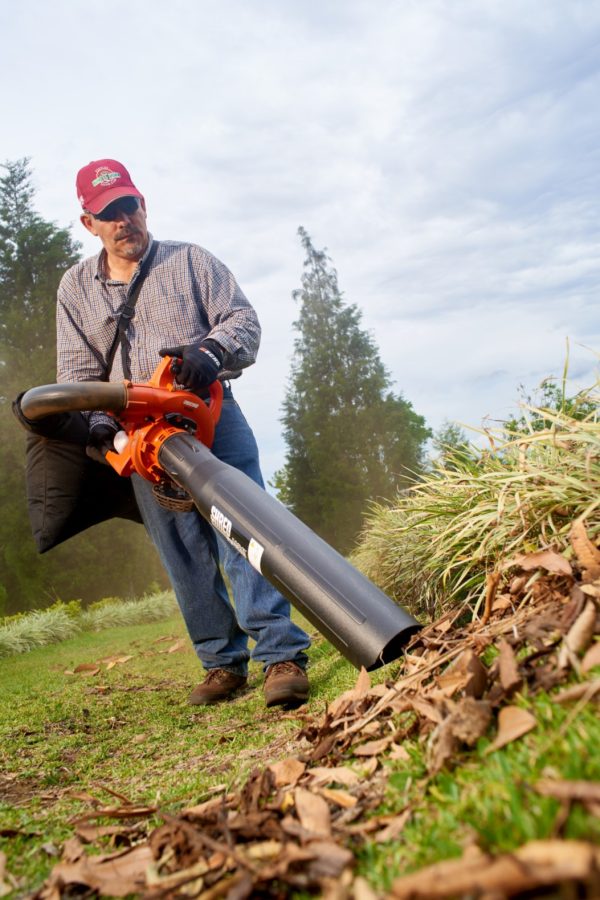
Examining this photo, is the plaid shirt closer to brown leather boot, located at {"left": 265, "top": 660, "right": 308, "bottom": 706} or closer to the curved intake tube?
the curved intake tube

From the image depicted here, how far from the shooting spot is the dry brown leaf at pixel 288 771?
1470 mm

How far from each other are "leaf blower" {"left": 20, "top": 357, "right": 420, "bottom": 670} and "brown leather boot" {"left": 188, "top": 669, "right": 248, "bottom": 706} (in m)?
1.10

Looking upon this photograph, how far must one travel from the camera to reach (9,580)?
14.8 meters

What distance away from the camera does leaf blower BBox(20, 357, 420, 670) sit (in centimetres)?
200

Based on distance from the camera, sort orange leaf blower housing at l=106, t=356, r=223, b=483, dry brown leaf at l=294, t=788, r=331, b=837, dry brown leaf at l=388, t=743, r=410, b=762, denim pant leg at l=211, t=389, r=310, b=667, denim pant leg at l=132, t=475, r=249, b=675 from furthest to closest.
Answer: denim pant leg at l=132, t=475, r=249, b=675
denim pant leg at l=211, t=389, r=310, b=667
orange leaf blower housing at l=106, t=356, r=223, b=483
dry brown leaf at l=388, t=743, r=410, b=762
dry brown leaf at l=294, t=788, r=331, b=837

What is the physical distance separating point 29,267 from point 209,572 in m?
15.2

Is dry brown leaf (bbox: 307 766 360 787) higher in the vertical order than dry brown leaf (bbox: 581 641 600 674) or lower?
lower

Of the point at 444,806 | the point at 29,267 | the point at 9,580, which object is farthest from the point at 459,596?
the point at 29,267

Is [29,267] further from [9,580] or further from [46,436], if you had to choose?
[46,436]

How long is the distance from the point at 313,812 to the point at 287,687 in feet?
6.20

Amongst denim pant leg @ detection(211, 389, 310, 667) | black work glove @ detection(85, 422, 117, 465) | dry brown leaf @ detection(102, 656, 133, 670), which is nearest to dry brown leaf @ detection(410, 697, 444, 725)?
denim pant leg @ detection(211, 389, 310, 667)

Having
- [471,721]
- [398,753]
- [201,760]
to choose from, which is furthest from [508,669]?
[201,760]

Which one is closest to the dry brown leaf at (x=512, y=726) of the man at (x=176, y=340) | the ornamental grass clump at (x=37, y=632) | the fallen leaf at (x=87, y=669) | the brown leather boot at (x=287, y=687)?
the brown leather boot at (x=287, y=687)

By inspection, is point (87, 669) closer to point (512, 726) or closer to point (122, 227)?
point (122, 227)
